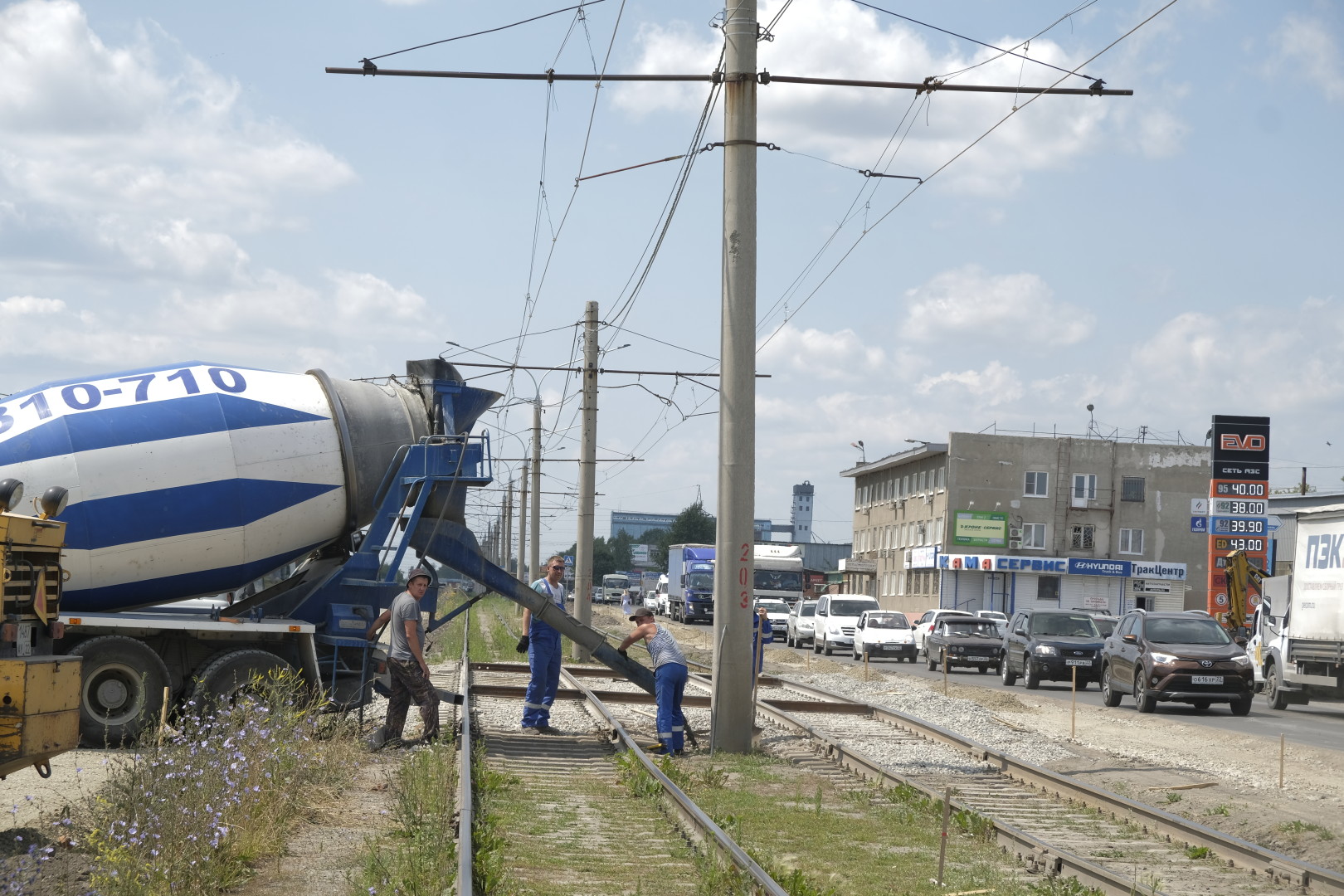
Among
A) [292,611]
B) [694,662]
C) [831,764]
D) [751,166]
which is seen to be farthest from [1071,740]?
[694,662]

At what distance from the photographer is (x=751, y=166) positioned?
1483 cm

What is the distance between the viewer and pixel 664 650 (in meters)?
14.3

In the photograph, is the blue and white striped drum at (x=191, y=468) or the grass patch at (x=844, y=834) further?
the blue and white striped drum at (x=191, y=468)

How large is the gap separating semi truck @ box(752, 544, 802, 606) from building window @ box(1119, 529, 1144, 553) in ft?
101

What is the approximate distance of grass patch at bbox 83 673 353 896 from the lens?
24.0 feet

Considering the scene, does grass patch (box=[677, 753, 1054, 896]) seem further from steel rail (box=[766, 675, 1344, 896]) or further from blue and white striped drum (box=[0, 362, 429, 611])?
blue and white striped drum (box=[0, 362, 429, 611])

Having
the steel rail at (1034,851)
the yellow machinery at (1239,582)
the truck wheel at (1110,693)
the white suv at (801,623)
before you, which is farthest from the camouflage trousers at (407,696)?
the white suv at (801,623)

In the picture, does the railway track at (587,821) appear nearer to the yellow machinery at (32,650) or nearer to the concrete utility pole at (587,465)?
the yellow machinery at (32,650)

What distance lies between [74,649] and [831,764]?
7474 mm

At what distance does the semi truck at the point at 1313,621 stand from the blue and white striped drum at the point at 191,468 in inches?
678

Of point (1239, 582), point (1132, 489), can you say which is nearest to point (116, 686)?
point (1239, 582)

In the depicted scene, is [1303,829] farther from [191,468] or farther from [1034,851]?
[191,468]

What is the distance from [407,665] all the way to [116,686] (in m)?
2.78

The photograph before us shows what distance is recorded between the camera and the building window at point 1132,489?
260 feet
